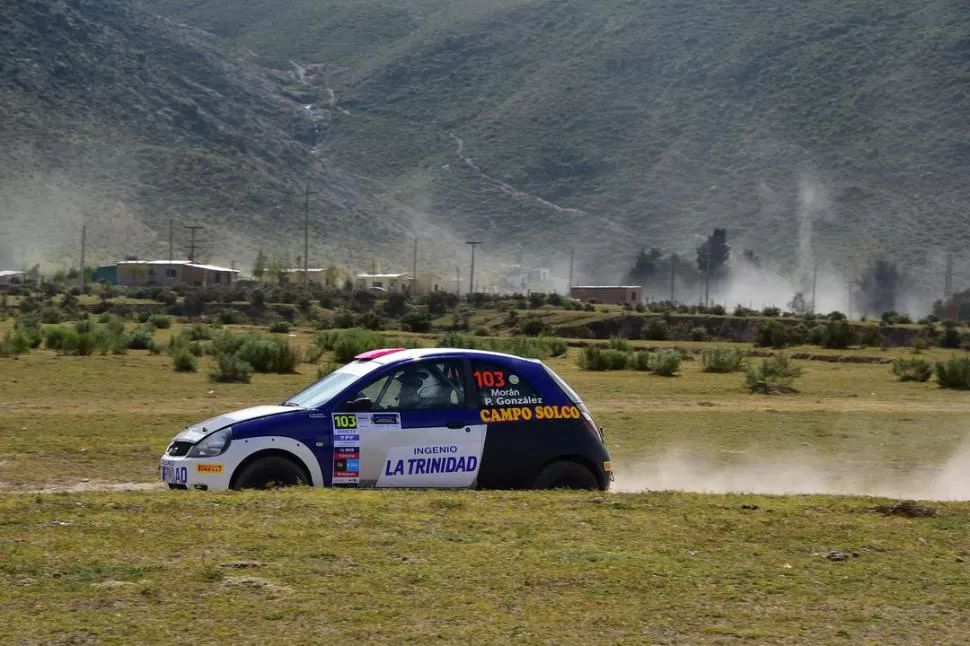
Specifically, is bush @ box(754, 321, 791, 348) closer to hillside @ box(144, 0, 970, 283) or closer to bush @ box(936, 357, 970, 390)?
bush @ box(936, 357, 970, 390)

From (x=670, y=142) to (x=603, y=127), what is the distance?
8.82 metres

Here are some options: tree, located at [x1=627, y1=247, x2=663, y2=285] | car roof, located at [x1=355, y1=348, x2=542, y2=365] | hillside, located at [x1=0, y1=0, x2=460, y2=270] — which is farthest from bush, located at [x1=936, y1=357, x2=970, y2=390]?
tree, located at [x1=627, y1=247, x2=663, y2=285]

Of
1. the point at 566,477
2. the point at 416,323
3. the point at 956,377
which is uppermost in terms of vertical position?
the point at 416,323

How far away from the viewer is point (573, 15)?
645 feet

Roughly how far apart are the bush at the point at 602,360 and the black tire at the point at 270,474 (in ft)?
85.1

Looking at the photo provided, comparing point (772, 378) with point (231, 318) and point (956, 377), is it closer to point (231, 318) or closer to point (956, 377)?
point (956, 377)

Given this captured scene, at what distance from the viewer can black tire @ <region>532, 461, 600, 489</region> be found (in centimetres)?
1298

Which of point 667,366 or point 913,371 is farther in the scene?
point 913,371

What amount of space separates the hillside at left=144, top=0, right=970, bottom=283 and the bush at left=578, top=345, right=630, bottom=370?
92289mm

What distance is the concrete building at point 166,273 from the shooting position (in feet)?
338

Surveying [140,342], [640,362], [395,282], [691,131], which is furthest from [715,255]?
[140,342]

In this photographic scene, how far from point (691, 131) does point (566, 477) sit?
148m

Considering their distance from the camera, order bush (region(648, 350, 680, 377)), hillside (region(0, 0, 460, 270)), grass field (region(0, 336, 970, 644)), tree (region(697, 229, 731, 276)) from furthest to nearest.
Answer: tree (region(697, 229, 731, 276)), hillside (region(0, 0, 460, 270)), bush (region(648, 350, 680, 377)), grass field (region(0, 336, 970, 644))

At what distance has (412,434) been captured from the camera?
12648 mm
